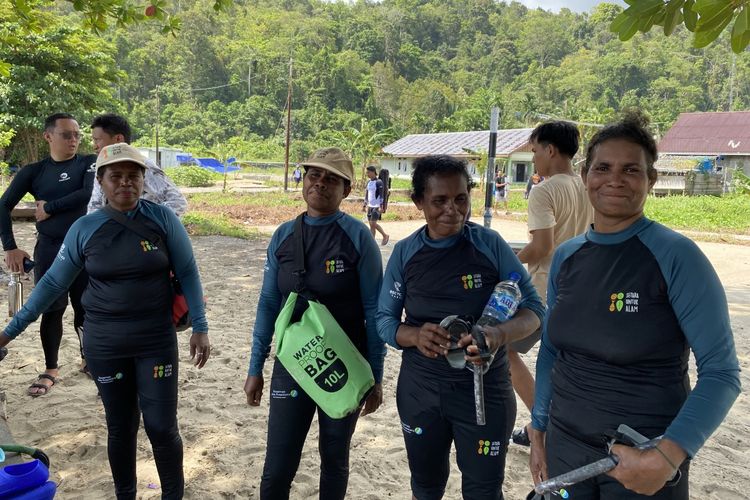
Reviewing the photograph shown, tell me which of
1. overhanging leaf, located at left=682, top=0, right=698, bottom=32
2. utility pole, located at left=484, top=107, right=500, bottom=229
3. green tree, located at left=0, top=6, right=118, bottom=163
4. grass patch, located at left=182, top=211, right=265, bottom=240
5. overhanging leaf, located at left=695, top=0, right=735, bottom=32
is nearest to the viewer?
overhanging leaf, located at left=695, top=0, right=735, bottom=32

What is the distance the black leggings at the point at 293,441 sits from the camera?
2.48m

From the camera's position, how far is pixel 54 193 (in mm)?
4215

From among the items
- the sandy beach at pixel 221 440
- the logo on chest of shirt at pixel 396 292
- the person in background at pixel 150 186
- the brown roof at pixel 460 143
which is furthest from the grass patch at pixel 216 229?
the brown roof at pixel 460 143

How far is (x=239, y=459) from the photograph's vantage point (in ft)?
11.9

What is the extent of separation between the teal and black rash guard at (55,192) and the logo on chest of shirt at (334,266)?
2.58 metres

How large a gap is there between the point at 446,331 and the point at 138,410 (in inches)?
68.6

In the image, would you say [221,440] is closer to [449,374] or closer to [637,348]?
[449,374]

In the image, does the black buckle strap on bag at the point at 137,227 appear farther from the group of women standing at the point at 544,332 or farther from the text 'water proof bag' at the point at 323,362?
the text 'water proof bag' at the point at 323,362

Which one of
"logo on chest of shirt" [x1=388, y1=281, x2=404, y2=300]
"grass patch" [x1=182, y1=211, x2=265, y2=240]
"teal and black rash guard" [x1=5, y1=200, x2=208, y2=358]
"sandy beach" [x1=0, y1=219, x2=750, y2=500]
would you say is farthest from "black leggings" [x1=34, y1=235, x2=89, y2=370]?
"grass patch" [x1=182, y1=211, x2=265, y2=240]

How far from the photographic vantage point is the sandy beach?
3.33m

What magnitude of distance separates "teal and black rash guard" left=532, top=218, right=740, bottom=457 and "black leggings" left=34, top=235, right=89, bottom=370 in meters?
3.52

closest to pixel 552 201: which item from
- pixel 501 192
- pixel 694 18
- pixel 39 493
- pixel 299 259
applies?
pixel 694 18

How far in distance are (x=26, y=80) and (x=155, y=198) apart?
2341 cm

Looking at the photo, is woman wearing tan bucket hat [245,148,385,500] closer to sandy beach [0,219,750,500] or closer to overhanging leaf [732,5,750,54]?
sandy beach [0,219,750,500]
